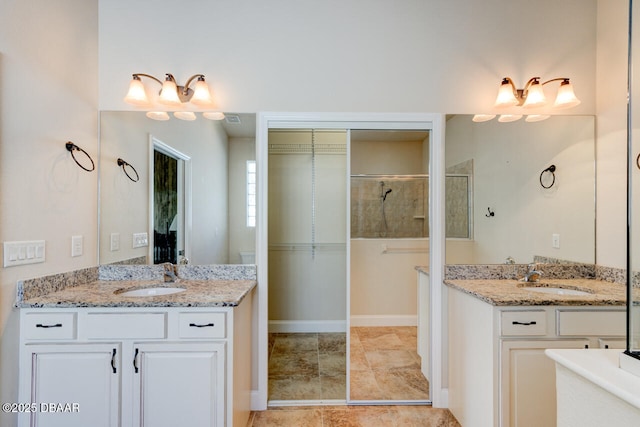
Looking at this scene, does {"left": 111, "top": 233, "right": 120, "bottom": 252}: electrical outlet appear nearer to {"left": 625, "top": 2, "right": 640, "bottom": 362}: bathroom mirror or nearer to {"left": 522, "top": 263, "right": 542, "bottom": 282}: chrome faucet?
{"left": 625, "top": 2, "right": 640, "bottom": 362}: bathroom mirror

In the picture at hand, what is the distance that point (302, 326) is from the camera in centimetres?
273

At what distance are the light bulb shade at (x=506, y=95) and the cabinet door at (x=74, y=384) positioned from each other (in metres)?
2.67

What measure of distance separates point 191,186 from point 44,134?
32.3 inches

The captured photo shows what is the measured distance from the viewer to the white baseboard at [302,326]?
8.43 feet

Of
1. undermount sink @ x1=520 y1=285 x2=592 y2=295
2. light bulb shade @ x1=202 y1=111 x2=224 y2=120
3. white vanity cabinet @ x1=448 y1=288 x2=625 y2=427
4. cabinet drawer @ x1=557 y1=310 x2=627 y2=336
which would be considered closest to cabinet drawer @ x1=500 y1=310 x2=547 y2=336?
→ white vanity cabinet @ x1=448 y1=288 x2=625 y2=427

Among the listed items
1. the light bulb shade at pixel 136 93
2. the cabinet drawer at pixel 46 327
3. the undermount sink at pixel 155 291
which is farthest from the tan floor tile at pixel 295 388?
the light bulb shade at pixel 136 93

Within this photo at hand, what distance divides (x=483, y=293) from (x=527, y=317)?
0.75ft

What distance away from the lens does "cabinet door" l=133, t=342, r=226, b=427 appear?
1.61 metres

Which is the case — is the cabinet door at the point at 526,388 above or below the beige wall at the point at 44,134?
below

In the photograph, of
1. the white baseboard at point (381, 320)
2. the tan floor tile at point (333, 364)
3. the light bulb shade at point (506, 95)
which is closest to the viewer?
the light bulb shade at point (506, 95)

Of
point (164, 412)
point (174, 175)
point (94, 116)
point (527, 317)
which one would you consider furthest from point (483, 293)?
point (94, 116)

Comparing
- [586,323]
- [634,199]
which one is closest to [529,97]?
[586,323]

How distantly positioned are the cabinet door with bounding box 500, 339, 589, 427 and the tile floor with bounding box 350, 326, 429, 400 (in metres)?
0.73

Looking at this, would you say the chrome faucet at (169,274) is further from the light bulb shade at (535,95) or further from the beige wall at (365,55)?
the light bulb shade at (535,95)
